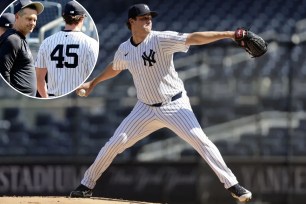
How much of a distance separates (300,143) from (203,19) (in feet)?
8.24

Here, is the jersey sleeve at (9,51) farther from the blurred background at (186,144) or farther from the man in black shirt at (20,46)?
the blurred background at (186,144)

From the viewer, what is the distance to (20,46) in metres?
7.71

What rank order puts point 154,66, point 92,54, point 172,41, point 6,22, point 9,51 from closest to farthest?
point 172,41
point 154,66
point 9,51
point 6,22
point 92,54

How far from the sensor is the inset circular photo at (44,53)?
770 cm

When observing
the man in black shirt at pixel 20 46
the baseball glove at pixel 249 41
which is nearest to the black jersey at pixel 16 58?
the man in black shirt at pixel 20 46

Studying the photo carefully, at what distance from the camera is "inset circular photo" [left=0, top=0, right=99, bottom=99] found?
7695 mm

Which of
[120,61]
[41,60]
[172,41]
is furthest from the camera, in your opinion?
[41,60]

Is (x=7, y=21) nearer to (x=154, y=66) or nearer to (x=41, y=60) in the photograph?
(x=41, y=60)

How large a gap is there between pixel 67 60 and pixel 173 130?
201 cm

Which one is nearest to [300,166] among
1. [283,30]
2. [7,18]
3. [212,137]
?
[212,137]

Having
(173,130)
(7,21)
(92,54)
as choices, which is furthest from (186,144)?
(173,130)

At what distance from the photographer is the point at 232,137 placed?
976cm

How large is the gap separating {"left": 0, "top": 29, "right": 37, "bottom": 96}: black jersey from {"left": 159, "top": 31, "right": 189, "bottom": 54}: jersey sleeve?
1.52 metres

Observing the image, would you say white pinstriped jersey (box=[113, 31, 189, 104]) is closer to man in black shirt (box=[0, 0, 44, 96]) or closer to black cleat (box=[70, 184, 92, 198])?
black cleat (box=[70, 184, 92, 198])
